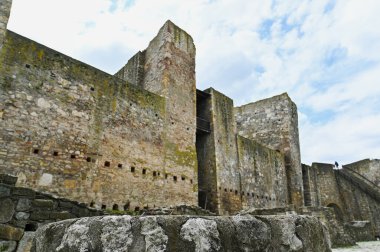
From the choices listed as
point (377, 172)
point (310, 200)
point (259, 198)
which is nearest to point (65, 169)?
point (259, 198)

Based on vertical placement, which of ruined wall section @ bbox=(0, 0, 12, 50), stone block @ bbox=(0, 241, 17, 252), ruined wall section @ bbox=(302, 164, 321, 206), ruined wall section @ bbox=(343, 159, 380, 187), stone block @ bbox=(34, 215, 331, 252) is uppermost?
ruined wall section @ bbox=(0, 0, 12, 50)

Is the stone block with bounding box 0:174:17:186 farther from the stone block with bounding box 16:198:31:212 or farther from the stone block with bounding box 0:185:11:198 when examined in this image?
the stone block with bounding box 16:198:31:212

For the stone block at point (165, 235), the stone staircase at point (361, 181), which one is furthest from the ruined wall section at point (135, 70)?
the stone staircase at point (361, 181)

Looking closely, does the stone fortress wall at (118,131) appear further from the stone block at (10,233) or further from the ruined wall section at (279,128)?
the ruined wall section at (279,128)

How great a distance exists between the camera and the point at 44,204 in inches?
185

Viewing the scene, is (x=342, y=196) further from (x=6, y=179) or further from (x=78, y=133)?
(x=6, y=179)

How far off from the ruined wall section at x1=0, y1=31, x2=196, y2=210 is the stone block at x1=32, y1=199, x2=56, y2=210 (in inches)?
110

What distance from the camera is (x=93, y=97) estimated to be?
354 inches

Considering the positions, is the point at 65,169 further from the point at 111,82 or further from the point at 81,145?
the point at 111,82

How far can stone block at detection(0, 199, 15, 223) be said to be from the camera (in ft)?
13.6

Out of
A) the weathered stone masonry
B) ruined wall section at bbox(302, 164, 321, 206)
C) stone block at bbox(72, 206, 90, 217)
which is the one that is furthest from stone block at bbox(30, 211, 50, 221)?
ruined wall section at bbox(302, 164, 321, 206)

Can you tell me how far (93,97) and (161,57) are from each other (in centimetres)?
421

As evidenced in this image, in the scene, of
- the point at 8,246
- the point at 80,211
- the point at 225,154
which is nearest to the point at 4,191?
the point at 8,246

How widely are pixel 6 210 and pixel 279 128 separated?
17037 mm
